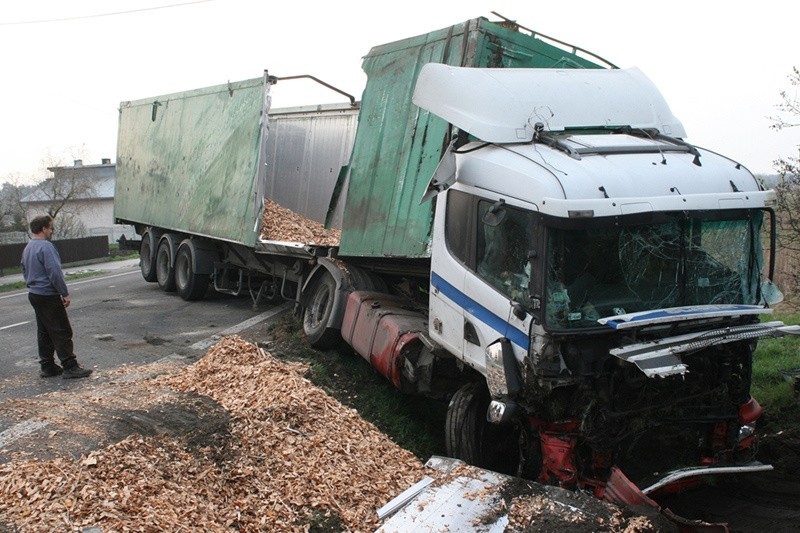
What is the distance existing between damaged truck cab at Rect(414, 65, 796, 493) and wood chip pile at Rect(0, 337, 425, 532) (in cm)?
94

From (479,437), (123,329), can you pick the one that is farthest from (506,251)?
(123,329)

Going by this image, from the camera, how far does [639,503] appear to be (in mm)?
4984

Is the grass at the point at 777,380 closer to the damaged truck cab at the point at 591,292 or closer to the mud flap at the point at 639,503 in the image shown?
the damaged truck cab at the point at 591,292

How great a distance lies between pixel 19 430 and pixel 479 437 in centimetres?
362

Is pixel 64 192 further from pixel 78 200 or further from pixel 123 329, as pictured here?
pixel 123 329

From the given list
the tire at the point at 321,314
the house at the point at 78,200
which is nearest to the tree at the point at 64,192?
the house at the point at 78,200

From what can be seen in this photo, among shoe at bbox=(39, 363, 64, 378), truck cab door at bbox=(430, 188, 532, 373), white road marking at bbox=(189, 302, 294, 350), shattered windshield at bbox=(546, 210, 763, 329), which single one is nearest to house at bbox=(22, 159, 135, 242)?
white road marking at bbox=(189, 302, 294, 350)

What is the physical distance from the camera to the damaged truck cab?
5402mm

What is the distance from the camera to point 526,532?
4926 millimetres

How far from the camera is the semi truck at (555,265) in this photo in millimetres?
5430

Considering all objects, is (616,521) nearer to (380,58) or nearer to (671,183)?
(671,183)

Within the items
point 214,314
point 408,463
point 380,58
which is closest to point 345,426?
point 408,463

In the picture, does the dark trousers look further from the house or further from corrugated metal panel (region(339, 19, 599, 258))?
the house

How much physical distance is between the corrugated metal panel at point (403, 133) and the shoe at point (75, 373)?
3.17 meters
